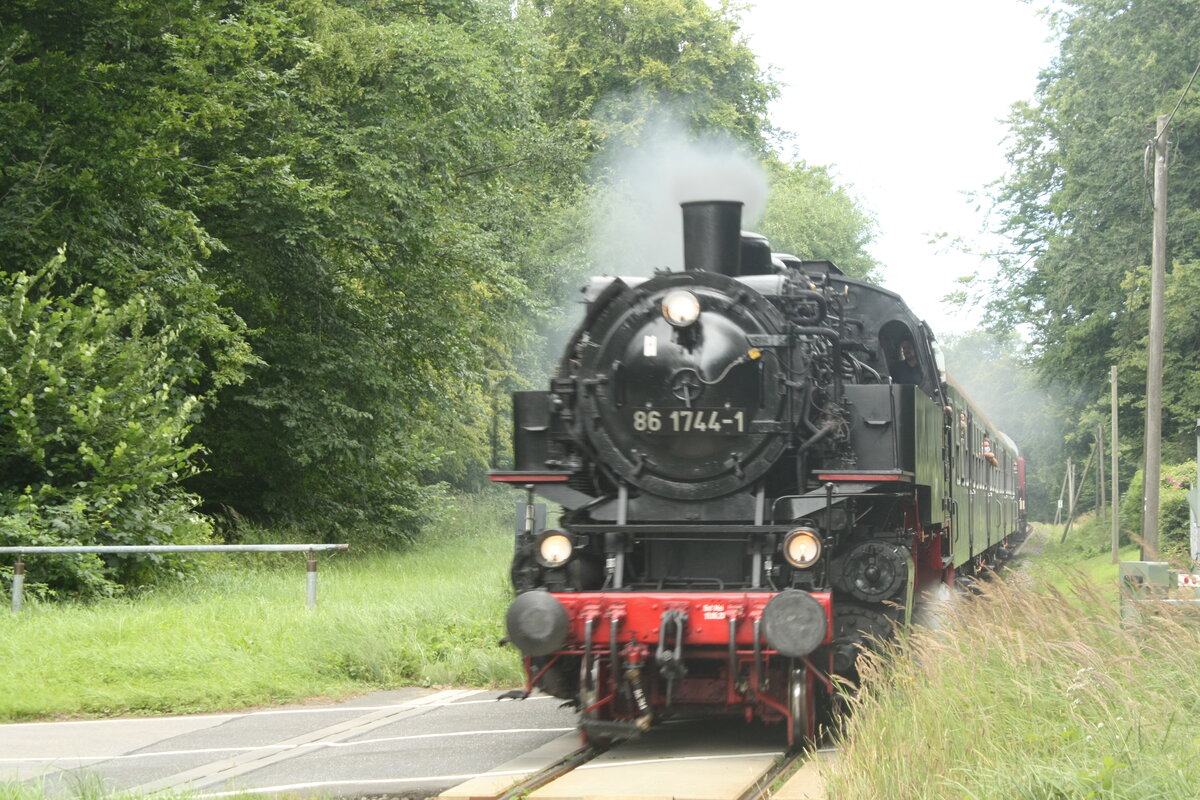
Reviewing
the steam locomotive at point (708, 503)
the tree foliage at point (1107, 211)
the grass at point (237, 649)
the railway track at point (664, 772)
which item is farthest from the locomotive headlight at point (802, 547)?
the tree foliage at point (1107, 211)

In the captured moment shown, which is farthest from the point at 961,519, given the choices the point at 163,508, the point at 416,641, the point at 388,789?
the point at 163,508

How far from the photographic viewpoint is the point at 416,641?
11.3 m

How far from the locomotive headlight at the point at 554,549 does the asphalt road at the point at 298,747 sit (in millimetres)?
1087

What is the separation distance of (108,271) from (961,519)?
9676 mm

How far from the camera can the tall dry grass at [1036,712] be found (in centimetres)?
466

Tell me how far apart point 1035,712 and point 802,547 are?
188cm

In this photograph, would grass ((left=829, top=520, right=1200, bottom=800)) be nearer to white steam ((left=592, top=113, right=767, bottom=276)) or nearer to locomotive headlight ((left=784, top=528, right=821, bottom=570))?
locomotive headlight ((left=784, top=528, right=821, bottom=570))

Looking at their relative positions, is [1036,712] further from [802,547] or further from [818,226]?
[818,226]

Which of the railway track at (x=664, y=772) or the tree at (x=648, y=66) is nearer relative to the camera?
the railway track at (x=664, y=772)

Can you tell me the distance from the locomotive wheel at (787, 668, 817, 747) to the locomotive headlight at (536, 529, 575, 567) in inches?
55.3

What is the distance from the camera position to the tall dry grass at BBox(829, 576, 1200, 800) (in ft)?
15.3

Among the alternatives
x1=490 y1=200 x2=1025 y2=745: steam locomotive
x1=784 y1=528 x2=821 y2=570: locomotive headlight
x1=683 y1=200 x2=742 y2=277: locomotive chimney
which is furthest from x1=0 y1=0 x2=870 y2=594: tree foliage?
x1=784 y1=528 x2=821 y2=570: locomotive headlight

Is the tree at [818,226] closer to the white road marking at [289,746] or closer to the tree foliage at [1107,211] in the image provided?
the tree foliage at [1107,211]

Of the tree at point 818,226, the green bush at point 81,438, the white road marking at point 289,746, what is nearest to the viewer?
the white road marking at point 289,746
